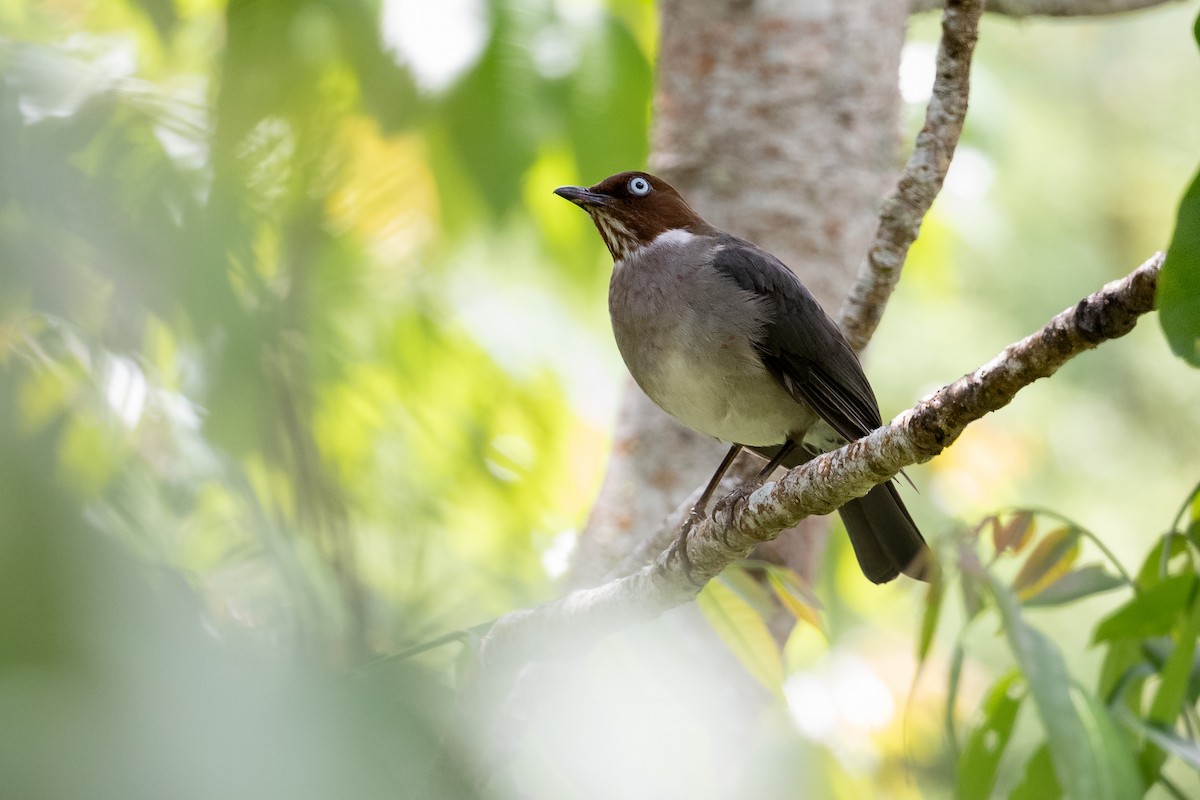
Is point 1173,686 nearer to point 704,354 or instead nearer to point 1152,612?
point 1152,612

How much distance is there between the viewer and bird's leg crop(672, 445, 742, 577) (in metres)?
2.88

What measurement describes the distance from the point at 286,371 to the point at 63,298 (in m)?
0.63

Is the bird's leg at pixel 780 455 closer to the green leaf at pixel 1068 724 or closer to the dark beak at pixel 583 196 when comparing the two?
the dark beak at pixel 583 196

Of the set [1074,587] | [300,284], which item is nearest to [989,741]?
[1074,587]

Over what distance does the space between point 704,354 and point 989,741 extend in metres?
1.32

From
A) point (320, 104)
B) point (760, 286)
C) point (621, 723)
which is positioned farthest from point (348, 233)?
point (621, 723)

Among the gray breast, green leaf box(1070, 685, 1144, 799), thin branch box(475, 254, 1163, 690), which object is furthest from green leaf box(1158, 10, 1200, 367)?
the gray breast

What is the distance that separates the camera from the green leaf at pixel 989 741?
2717 mm

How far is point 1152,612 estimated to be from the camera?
8.79 ft

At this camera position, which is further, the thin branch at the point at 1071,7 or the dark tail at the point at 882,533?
the thin branch at the point at 1071,7

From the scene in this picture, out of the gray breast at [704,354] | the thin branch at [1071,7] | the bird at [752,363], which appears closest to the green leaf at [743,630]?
the bird at [752,363]

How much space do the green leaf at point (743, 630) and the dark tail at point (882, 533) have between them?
74 cm

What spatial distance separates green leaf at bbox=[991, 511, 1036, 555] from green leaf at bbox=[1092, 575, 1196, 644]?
254 mm

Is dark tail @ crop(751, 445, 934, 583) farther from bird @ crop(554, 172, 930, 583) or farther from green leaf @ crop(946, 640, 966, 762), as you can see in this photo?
green leaf @ crop(946, 640, 966, 762)
